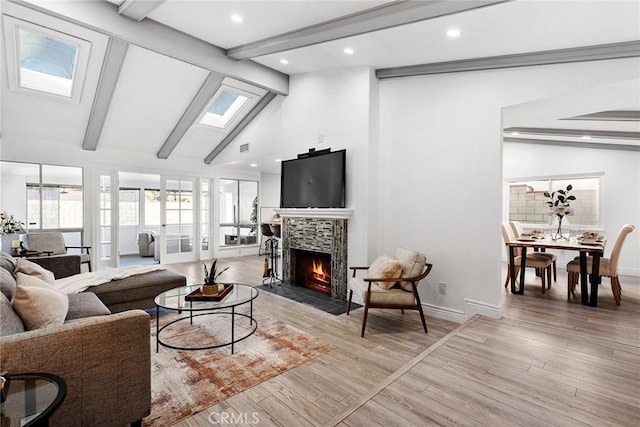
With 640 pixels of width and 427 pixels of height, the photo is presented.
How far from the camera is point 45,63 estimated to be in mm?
4461

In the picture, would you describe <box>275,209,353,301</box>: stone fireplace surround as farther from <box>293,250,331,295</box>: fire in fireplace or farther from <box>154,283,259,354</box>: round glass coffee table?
<box>154,283,259,354</box>: round glass coffee table

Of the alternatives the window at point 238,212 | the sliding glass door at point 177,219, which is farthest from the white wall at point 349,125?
the window at point 238,212

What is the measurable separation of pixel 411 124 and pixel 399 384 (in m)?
3.04

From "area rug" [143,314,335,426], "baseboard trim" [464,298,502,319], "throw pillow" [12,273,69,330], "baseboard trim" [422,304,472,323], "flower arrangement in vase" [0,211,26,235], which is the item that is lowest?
"area rug" [143,314,335,426]

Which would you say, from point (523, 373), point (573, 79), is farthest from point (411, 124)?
point (523, 373)

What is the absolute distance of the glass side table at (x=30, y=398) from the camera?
1117 mm

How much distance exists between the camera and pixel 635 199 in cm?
574

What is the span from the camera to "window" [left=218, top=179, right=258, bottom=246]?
27.4 ft

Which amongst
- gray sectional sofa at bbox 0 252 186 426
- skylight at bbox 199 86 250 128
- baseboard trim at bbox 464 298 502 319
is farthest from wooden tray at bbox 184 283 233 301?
skylight at bbox 199 86 250 128

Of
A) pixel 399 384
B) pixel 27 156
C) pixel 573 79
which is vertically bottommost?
pixel 399 384

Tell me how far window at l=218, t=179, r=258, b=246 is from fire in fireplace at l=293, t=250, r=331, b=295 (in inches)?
147

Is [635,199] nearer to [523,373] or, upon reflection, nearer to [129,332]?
[523,373]

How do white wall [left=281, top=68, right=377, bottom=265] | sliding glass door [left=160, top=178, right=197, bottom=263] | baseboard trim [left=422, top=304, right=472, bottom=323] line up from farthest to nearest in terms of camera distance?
1. sliding glass door [left=160, top=178, right=197, bottom=263]
2. white wall [left=281, top=68, right=377, bottom=265]
3. baseboard trim [left=422, top=304, right=472, bottom=323]

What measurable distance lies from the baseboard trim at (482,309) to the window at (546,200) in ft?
14.6
